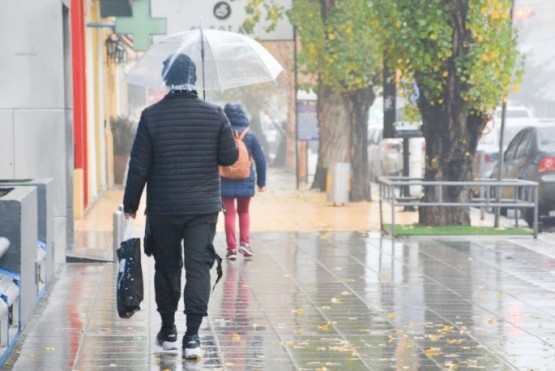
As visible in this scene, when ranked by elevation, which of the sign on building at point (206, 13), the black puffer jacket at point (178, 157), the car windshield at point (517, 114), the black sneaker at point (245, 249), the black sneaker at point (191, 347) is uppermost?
the sign on building at point (206, 13)

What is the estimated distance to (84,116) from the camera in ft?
79.5

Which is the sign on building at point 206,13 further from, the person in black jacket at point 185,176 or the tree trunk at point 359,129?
the person in black jacket at point 185,176

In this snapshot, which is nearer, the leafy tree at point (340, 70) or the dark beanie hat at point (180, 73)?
the dark beanie hat at point (180, 73)

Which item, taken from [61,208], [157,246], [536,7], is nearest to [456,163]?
[61,208]

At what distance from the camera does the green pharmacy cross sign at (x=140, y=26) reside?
973 inches

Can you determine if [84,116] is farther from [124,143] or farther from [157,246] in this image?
[157,246]

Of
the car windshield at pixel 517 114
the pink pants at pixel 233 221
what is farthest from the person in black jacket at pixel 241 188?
the car windshield at pixel 517 114

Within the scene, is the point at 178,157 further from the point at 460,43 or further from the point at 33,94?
the point at 460,43

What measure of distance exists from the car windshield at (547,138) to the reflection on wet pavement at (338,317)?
570 cm

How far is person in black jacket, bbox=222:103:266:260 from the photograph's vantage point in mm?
14953

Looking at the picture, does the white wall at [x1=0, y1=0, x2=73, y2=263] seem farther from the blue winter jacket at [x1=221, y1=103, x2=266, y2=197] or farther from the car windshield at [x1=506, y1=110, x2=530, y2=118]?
the car windshield at [x1=506, y1=110, x2=530, y2=118]

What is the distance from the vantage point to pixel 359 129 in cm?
2919

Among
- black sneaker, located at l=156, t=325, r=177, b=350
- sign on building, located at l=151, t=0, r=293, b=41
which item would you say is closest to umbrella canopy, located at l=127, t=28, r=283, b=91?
black sneaker, located at l=156, t=325, r=177, b=350

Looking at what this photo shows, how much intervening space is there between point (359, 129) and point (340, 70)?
108 inches
